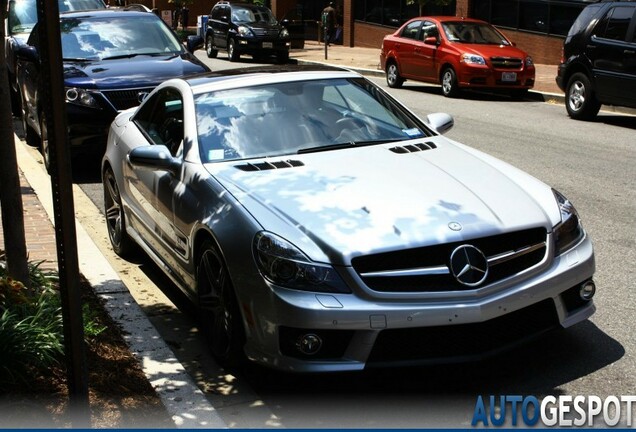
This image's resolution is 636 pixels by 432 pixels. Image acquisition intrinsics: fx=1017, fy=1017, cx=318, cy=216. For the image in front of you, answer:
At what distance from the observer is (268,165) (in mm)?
6125

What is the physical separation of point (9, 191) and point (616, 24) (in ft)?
42.0

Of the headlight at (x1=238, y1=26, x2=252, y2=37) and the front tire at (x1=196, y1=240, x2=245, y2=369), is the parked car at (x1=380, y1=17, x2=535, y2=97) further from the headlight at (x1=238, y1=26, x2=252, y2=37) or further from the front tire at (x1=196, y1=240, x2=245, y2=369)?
the front tire at (x1=196, y1=240, x2=245, y2=369)

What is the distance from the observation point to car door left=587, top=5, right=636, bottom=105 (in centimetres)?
1580

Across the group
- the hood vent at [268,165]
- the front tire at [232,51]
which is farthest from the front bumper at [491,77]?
the hood vent at [268,165]

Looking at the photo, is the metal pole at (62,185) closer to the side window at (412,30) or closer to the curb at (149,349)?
the curb at (149,349)

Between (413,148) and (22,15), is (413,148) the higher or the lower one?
the higher one

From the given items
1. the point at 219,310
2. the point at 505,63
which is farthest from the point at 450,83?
the point at 219,310

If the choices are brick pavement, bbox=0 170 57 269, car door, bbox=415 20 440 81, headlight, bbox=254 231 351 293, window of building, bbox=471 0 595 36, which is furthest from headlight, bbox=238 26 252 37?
headlight, bbox=254 231 351 293

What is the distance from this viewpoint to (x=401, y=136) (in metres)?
6.82

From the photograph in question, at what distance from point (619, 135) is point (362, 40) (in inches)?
983

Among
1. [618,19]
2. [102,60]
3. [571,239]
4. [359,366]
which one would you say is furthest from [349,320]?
[618,19]

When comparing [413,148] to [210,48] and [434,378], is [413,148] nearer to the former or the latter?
[434,378]

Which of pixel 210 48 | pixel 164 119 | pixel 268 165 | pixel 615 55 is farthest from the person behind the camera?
pixel 210 48

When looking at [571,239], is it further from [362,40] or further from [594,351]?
[362,40]
